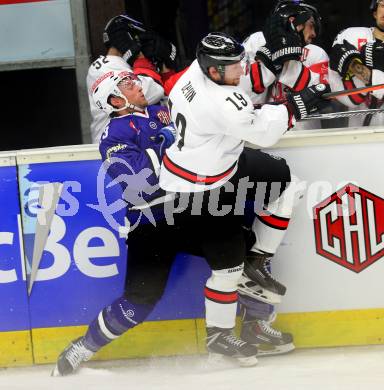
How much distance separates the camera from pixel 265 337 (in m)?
4.25

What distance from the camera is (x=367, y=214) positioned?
423 centimetres

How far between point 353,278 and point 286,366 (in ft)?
1.48

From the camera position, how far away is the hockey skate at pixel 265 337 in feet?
14.0

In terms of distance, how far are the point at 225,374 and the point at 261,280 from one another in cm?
39

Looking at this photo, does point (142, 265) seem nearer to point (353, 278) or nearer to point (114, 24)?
point (353, 278)

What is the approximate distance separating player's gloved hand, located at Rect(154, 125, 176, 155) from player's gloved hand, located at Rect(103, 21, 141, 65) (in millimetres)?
920

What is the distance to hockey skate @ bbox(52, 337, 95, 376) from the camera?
4.20m

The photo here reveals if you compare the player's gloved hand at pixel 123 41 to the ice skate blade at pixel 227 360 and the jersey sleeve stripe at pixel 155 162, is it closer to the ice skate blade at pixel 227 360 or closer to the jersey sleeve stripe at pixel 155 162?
the jersey sleeve stripe at pixel 155 162

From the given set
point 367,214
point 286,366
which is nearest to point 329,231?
point 367,214

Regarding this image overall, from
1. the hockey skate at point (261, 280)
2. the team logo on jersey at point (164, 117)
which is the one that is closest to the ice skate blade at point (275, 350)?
the hockey skate at point (261, 280)

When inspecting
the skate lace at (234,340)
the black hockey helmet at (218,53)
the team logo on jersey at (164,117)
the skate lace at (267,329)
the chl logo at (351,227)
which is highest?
the black hockey helmet at (218,53)

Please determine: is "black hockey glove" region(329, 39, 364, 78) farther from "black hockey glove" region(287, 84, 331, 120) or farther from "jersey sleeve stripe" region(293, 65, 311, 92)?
"black hockey glove" region(287, 84, 331, 120)

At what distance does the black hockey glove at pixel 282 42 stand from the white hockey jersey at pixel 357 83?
25 cm

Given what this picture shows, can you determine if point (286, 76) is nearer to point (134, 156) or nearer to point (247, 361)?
point (134, 156)
